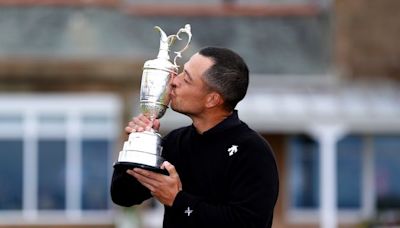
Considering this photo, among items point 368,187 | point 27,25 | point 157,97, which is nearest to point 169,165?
point 157,97

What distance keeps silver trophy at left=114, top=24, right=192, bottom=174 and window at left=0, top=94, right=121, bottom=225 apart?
815 inches

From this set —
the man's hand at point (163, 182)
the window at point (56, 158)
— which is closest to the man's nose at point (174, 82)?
the man's hand at point (163, 182)

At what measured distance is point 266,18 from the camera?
26.1m

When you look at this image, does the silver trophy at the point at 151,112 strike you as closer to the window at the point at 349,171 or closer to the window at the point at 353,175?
the window at the point at 353,175

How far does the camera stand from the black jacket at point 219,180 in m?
4.90

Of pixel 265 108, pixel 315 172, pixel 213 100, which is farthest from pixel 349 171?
pixel 213 100

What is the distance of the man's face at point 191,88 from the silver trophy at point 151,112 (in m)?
0.03

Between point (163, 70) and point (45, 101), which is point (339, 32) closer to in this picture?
point (45, 101)

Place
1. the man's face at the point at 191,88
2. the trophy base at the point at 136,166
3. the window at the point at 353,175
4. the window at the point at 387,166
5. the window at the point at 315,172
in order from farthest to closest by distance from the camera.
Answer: the window at the point at 387,166 < the window at the point at 315,172 < the window at the point at 353,175 < the man's face at the point at 191,88 < the trophy base at the point at 136,166

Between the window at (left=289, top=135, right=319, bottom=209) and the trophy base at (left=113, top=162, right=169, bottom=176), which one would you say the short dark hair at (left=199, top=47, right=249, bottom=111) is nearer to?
the trophy base at (left=113, top=162, right=169, bottom=176)

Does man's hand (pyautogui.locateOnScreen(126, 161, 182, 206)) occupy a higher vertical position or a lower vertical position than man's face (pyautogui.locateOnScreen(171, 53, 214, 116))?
lower

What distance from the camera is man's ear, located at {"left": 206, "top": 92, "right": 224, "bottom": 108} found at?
16.5ft

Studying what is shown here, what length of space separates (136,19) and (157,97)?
20680 mm

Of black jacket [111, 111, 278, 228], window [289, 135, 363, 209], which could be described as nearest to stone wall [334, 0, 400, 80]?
window [289, 135, 363, 209]
